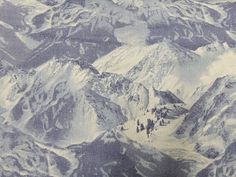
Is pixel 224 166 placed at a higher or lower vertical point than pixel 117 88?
lower

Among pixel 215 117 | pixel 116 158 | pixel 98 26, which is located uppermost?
pixel 98 26

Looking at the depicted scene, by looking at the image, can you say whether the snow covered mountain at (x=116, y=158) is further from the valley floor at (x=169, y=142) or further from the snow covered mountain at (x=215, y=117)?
the snow covered mountain at (x=215, y=117)

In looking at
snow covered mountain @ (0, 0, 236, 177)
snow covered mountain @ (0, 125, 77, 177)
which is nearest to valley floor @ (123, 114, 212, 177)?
snow covered mountain @ (0, 0, 236, 177)

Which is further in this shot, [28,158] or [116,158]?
[116,158]

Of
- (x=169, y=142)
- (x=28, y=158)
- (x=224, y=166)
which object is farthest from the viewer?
(x=169, y=142)

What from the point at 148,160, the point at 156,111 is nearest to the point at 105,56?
the point at 156,111

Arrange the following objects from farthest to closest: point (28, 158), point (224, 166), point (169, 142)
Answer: point (169, 142) < point (224, 166) < point (28, 158)

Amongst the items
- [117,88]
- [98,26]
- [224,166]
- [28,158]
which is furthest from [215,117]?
[28,158]

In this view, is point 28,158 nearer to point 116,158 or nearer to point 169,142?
point 116,158
